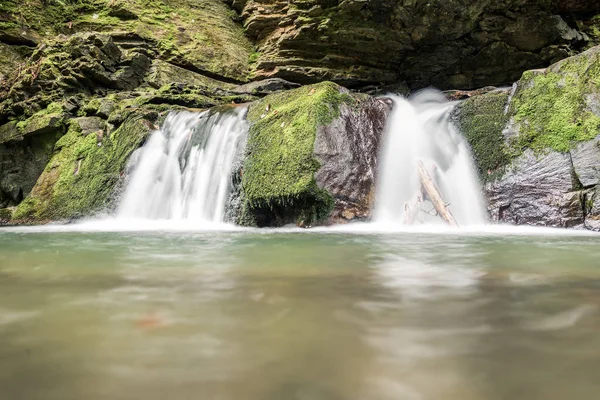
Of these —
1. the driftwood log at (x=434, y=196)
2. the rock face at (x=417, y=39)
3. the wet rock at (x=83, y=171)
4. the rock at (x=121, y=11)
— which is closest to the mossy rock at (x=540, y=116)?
the driftwood log at (x=434, y=196)

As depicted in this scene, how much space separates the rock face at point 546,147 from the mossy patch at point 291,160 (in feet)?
9.20

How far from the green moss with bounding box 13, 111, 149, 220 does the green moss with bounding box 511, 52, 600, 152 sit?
319 inches

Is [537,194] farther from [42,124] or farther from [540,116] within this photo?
[42,124]

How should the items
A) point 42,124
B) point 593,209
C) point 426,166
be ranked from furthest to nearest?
point 42,124
point 426,166
point 593,209

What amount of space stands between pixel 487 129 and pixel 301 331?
7478mm

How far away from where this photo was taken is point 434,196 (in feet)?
22.3

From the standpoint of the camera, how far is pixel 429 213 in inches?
269

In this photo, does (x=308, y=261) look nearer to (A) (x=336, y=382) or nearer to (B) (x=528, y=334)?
(B) (x=528, y=334)

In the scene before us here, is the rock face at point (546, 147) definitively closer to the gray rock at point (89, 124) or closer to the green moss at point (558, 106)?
the green moss at point (558, 106)

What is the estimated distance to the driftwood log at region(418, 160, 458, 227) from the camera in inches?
255

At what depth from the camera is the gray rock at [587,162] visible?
241 inches

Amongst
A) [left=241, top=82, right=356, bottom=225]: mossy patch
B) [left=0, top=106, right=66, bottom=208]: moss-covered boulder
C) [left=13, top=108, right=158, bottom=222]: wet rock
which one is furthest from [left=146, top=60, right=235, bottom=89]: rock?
[left=241, top=82, right=356, bottom=225]: mossy patch

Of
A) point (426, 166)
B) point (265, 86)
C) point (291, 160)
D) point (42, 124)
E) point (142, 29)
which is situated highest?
point (142, 29)

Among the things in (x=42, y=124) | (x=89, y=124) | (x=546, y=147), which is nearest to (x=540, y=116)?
(x=546, y=147)
